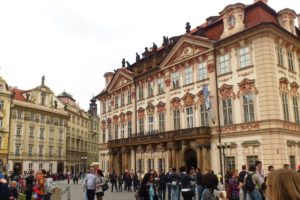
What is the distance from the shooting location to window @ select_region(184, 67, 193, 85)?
108ft

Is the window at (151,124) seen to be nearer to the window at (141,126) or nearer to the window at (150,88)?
the window at (141,126)

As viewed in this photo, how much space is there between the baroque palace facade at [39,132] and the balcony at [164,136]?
24399 mm

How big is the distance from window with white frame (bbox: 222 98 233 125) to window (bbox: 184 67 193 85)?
490 cm

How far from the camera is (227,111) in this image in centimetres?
2897

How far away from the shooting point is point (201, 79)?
3159cm

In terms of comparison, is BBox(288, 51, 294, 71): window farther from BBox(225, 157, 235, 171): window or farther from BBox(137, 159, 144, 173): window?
BBox(137, 159, 144, 173): window

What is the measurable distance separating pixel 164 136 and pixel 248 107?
9.58m

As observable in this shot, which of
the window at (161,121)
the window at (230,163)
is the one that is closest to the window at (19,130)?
the window at (161,121)

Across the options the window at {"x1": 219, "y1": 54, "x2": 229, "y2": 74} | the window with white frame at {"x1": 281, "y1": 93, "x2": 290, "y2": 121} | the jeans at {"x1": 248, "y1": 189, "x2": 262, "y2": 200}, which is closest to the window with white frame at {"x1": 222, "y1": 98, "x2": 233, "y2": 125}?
the window at {"x1": 219, "y1": 54, "x2": 229, "y2": 74}

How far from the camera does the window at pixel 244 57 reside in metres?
27.8

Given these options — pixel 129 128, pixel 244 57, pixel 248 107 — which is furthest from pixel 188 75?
pixel 129 128

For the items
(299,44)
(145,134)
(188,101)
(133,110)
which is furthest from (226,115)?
(133,110)

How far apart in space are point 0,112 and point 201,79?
4198 cm

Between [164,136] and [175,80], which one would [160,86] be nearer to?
[175,80]
